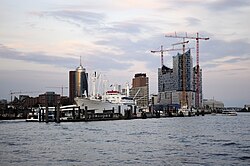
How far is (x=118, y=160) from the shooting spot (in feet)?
106

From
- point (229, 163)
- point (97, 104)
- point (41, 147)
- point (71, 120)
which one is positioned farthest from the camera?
point (97, 104)

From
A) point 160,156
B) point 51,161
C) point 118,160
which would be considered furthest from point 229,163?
point 51,161

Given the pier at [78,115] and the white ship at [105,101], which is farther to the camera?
the white ship at [105,101]

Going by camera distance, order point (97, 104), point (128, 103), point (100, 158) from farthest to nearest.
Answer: point (128, 103)
point (97, 104)
point (100, 158)

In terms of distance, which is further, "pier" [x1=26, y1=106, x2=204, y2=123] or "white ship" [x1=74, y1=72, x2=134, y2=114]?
"white ship" [x1=74, y1=72, x2=134, y2=114]

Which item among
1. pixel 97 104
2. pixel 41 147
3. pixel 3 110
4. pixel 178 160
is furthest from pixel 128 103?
pixel 178 160

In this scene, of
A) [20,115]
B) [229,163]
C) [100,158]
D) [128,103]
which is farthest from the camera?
[20,115]

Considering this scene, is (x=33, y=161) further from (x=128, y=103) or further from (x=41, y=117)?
(x=128, y=103)

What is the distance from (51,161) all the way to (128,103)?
12983 centimetres

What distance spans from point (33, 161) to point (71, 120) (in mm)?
82003

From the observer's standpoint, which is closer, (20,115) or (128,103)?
(128,103)

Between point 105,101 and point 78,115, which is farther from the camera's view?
point 105,101

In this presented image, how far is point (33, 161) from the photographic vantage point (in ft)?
104

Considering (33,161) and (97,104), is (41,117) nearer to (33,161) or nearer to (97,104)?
(97,104)
